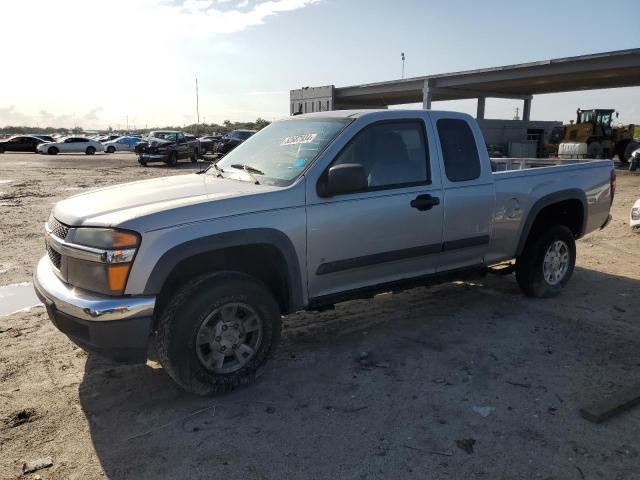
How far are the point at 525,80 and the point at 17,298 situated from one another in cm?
3189

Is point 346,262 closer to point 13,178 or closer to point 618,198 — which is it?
point 618,198

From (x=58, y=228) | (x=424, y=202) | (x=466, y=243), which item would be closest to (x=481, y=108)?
(x=466, y=243)

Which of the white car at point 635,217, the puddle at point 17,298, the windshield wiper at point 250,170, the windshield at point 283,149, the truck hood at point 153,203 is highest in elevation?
the windshield at point 283,149

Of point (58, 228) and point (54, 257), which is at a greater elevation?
point (58, 228)

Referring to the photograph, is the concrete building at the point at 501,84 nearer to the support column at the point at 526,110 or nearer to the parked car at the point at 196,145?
the support column at the point at 526,110

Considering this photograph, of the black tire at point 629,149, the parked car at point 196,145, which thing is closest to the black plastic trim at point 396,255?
the parked car at point 196,145

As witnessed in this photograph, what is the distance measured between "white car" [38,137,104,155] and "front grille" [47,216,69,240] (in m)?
38.4

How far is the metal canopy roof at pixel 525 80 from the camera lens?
25.2 meters

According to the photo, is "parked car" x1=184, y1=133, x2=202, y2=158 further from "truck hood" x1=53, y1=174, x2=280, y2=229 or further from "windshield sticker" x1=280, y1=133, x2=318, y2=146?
"truck hood" x1=53, y1=174, x2=280, y2=229

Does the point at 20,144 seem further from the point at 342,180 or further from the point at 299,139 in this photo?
the point at 342,180

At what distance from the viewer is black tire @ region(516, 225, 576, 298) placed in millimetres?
5426

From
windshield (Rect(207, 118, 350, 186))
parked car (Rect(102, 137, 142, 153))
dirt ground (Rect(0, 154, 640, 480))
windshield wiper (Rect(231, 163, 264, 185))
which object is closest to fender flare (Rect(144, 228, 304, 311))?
windshield (Rect(207, 118, 350, 186))

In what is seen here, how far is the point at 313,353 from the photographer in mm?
4258

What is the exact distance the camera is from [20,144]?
3981cm
